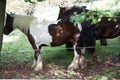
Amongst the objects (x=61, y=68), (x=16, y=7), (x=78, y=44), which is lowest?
(x=16, y=7)

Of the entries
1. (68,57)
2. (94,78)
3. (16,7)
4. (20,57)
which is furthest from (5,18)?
(16,7)

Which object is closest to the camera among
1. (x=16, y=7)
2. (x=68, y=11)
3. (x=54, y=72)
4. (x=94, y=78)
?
(x=94, y=78)

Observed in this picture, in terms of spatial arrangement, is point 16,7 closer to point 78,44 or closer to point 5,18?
point 5,18

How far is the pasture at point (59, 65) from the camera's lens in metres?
6.46

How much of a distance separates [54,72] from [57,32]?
0.91m

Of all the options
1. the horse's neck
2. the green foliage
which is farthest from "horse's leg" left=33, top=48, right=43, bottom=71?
the green foliage

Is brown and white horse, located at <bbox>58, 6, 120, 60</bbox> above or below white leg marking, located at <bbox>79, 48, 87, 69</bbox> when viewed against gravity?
above

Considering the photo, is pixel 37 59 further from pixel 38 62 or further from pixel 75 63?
pixel 75 63

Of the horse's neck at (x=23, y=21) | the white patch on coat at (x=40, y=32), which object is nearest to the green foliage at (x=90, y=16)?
the white patch on coat at (x=40, y=32)

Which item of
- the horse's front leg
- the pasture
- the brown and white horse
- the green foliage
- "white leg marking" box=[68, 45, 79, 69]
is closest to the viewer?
the green foliage

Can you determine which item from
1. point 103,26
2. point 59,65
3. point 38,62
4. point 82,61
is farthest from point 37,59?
point 103,26

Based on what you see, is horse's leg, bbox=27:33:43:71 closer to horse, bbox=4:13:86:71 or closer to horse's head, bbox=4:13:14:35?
horse, bbox=4:13:86:71

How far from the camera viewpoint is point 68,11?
7.28m

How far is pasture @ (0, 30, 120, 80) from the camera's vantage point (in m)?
6.46
